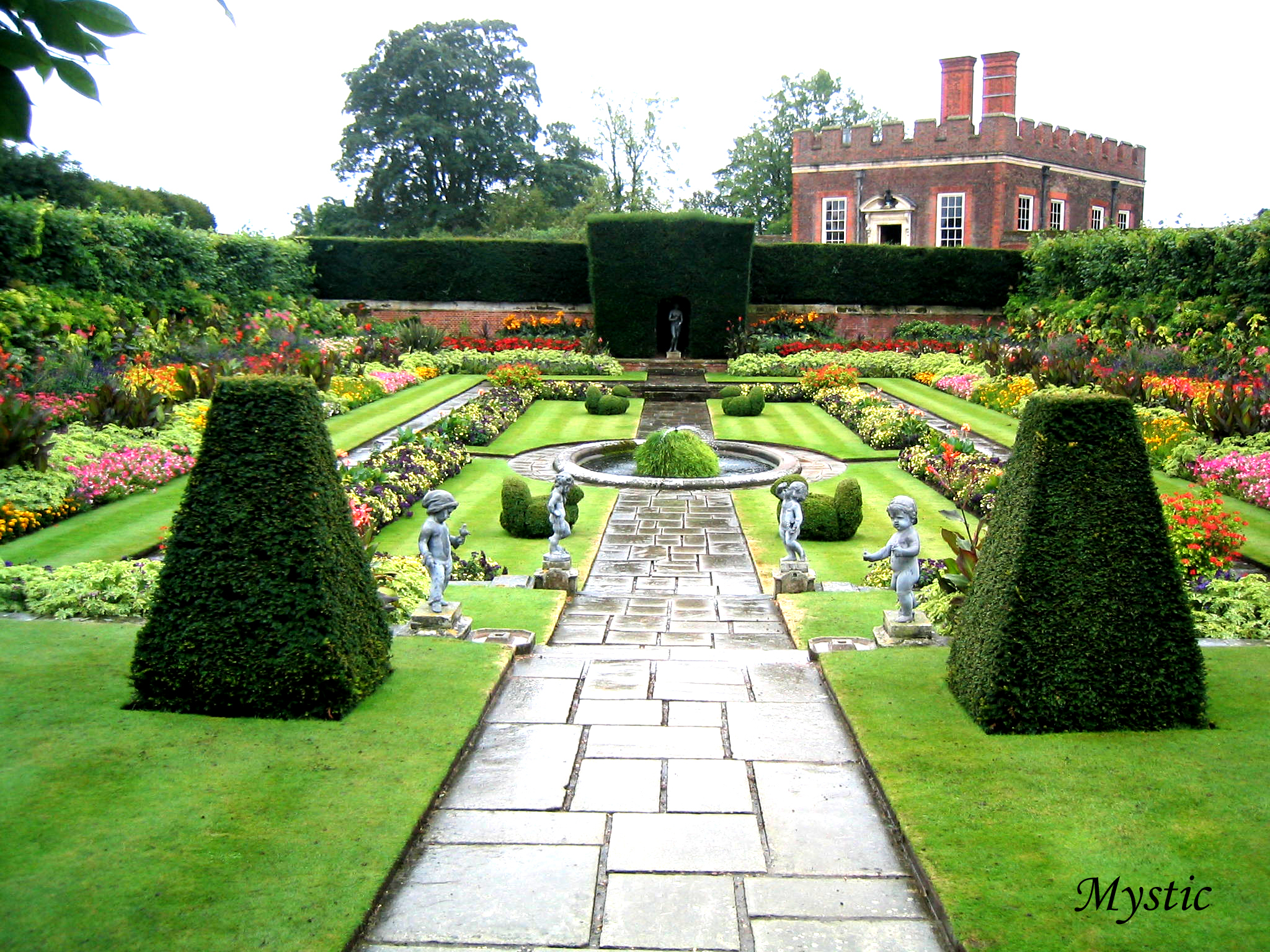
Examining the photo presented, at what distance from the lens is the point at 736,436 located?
750 inches

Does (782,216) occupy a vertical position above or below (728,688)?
above

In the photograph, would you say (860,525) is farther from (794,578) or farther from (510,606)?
(510,606)

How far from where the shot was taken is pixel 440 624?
718 cm

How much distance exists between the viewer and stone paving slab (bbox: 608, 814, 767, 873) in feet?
13.7

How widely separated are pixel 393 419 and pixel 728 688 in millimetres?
13144

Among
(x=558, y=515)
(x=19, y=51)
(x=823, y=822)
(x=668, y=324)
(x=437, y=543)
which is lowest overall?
(x=823, y=822)

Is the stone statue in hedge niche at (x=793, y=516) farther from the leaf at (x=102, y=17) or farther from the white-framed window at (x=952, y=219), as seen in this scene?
the white-framed window at (x=952, y=219)

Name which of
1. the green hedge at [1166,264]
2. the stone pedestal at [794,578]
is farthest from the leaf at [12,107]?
the green hedge at [1166,264]

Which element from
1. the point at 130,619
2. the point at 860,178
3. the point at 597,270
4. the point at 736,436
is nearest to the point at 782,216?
the point at 860,178

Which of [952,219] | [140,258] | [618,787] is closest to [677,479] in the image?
[618,787]

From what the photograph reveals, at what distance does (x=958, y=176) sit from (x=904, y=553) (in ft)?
111

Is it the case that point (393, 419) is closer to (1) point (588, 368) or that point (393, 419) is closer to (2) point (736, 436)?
(2) point (736, 436)

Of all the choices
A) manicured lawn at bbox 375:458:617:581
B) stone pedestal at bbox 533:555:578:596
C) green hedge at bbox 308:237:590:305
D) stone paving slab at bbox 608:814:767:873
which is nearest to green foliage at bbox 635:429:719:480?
manicured lawn at bbox 375:458:617:581

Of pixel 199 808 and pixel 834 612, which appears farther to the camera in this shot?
pixel 834 612
